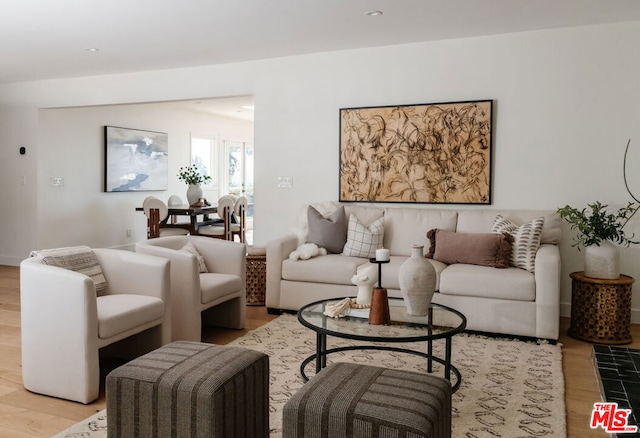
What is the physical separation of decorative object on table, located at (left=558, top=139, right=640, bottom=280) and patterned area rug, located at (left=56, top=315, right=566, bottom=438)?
728 mm

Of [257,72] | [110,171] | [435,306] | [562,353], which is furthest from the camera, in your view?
[110,171]

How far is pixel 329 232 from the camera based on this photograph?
468 cm

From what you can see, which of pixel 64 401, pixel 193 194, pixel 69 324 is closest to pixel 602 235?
pixel 69 324

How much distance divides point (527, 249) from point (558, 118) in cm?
125

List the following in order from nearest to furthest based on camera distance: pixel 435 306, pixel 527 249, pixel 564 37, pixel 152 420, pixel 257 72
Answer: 1. pixel 152 420
2. pixel 435 306
3. pixel 527 249
4. pixel 564 37
5. pixel 257 72

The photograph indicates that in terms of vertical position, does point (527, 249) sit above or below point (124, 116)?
below

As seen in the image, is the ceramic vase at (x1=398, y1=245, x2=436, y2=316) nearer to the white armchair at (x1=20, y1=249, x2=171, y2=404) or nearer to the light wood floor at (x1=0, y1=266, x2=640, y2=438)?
the light wood floor at (x1=0, y1=266, x2=640, y2=438)

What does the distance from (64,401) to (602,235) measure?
375cm

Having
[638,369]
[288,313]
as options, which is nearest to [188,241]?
[288,313]

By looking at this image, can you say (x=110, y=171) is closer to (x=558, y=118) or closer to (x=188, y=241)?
(x=188, y=241)

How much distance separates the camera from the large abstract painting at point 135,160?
25.2 ft

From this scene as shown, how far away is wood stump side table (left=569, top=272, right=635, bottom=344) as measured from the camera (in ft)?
12.5

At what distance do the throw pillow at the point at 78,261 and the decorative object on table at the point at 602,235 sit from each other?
134 inches

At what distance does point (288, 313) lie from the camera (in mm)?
4602
